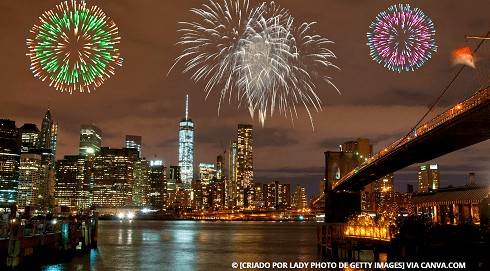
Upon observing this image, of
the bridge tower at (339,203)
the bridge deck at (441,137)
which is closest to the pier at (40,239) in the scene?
the bridge deck at (441,137)

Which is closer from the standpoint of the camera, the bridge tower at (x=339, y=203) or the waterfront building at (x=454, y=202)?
the waterfront building at (x=454, y=202)

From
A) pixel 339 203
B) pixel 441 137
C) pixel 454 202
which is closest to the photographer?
pixel 441 137

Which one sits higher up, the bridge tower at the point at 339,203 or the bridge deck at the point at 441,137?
the bridge deck at the point at 441,137

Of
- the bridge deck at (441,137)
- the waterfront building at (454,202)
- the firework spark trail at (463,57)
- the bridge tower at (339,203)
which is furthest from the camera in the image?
the bridge tower at (339,203)

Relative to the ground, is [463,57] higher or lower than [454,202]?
higher

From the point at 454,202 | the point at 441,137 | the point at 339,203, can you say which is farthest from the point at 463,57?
the point at 339,203

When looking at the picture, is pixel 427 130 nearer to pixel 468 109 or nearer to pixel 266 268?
pixel 468 109

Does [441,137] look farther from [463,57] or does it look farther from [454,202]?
[463,57]

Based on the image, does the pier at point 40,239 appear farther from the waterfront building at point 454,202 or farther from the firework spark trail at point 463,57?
the waterfront building at point 454,202

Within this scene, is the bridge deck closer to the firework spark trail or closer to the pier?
the firework spark trail

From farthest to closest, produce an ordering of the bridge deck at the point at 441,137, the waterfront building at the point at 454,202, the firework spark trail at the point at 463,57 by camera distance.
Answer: the waterfront building at the point at 454,202, the bridge deck at the point at 441,137, the firework spark trail at the point at 463,57

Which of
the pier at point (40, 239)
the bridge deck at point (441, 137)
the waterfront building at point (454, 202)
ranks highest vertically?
the bridge deck at point (441, 137)

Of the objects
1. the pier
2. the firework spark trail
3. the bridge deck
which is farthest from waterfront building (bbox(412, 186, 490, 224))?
the pier
